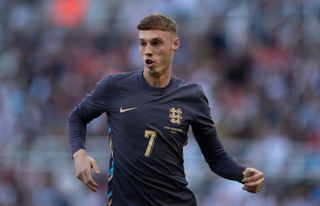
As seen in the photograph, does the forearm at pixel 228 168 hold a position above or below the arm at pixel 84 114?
below

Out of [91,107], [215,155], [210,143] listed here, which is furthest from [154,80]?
[215,155]

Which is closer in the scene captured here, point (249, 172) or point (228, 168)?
point (249, 172)

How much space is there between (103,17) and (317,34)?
4.23 meters

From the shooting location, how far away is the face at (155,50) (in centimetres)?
920

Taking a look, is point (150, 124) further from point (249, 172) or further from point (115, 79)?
point (249, 172)

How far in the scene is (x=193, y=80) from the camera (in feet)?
61.2

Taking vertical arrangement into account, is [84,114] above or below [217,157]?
above

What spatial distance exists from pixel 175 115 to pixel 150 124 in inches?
8.5

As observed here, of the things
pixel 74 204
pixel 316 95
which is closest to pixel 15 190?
pixel 74 204

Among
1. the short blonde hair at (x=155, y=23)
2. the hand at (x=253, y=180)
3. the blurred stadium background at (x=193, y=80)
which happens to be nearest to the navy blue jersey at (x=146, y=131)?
the hand at (x=253, y=180)

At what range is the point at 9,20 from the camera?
2250 cm

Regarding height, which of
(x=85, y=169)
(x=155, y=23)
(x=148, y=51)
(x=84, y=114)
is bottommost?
(x=85, y=169)

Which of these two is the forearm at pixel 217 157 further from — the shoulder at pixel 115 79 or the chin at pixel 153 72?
the shoulder at pixel 115 79

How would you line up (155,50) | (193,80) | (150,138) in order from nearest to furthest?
1. (150,138)
2. (155,50)
3. (193,80)
